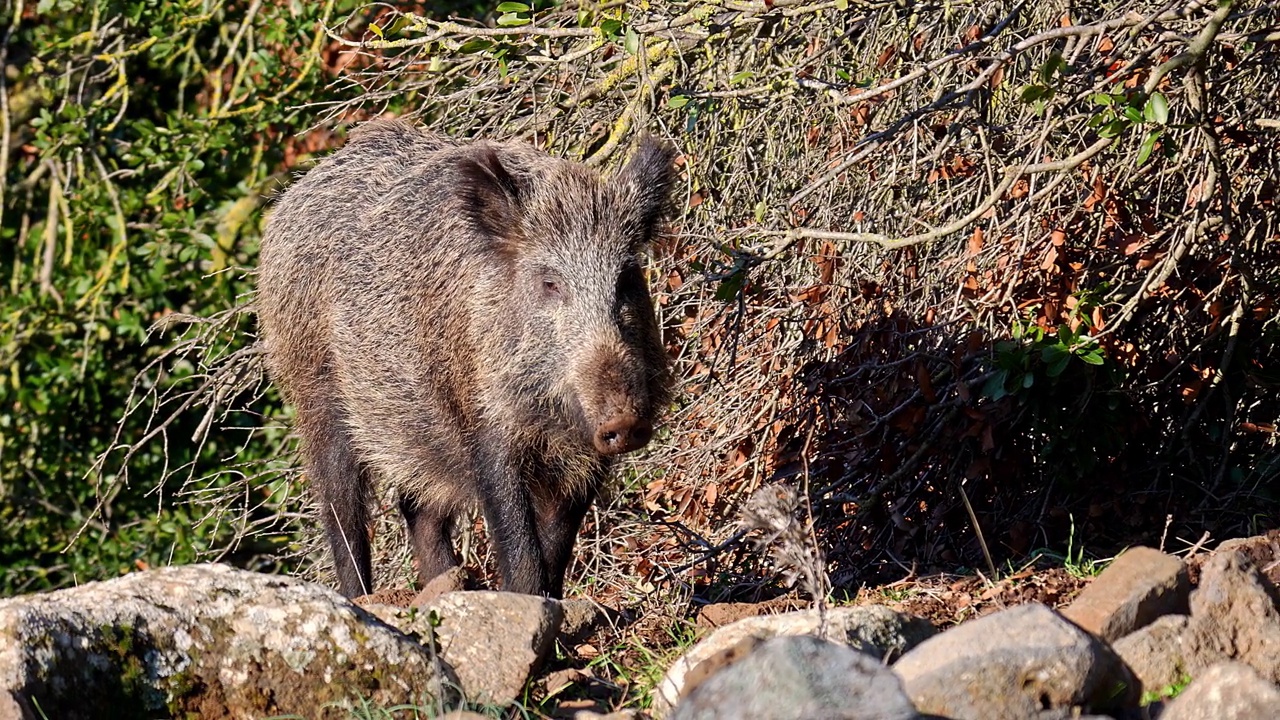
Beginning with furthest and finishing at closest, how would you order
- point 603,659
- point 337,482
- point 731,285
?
1. point 337,482
2. point 731,285
3. point 603,659

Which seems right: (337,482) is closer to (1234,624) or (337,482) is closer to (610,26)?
(610,26)

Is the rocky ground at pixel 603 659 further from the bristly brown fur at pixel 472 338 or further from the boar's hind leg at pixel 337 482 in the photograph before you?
the boar's hind leg at pixel 337 482

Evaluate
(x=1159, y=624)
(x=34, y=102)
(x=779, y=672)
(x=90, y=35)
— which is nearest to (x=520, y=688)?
(x=779, y=672)

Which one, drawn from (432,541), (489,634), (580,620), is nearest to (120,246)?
(432,541)

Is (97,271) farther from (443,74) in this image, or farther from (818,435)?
(818,435)

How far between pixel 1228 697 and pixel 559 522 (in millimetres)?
2517

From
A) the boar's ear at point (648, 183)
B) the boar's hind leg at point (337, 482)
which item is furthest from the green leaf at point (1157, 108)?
the boar's hind leg at point (337, 482)

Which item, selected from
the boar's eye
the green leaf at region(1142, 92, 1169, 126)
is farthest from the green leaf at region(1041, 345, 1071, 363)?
the boar's eye

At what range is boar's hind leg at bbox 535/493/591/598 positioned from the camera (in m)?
4.60

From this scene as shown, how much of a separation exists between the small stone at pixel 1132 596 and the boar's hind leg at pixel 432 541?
2773 millimetres

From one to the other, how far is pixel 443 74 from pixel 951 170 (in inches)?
84.2

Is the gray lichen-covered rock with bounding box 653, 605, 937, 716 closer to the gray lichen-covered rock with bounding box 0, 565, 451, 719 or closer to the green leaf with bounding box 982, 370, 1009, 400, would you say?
the gray lichen-covered rock with bounding box 0, 565, 451, 719

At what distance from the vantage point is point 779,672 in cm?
232

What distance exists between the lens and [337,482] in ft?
17.8
